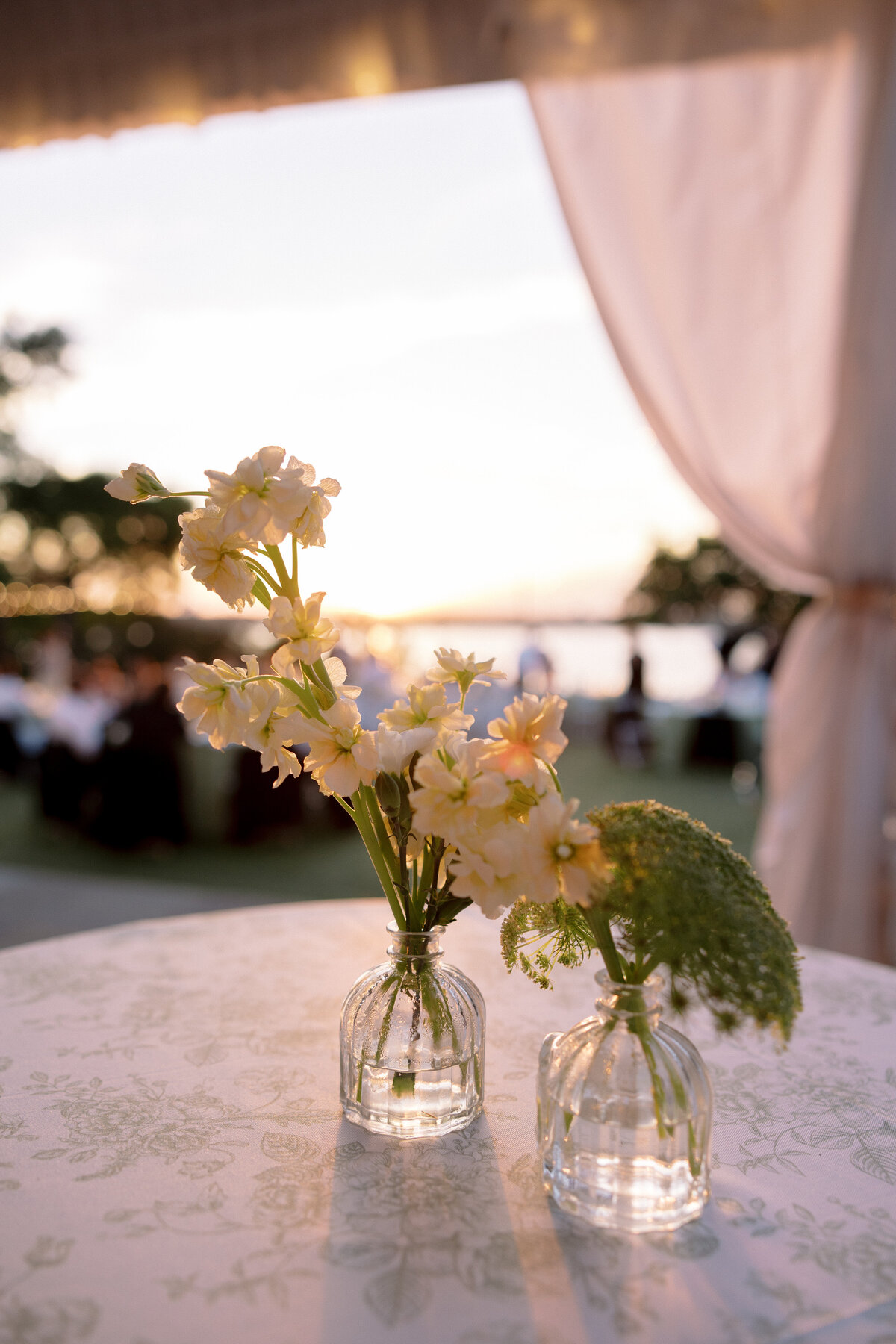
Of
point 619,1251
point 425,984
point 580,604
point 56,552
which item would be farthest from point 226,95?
point 56,552

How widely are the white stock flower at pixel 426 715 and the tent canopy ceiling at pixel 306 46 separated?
2222 mm

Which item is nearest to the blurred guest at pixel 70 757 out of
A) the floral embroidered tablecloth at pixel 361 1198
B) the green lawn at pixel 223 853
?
the green lawn at pixel 223 853

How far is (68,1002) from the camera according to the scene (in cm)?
104

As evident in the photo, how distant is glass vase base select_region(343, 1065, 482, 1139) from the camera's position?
0.76 metres

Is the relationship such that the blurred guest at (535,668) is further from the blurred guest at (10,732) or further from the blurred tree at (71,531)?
the blurred tree at (71,531)

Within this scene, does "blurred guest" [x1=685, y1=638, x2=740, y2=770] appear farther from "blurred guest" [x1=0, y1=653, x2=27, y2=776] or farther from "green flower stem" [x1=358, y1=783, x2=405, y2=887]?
"green flower stem" [x1=358, y1=783, x2=405, y2=887]

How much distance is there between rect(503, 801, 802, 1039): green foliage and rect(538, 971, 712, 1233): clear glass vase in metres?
0.04

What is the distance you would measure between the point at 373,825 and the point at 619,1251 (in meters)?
0.34

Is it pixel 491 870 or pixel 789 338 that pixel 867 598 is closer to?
pixel 789 338

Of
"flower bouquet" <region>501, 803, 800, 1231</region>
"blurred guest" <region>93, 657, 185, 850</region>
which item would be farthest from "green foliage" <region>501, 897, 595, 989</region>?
"blurred guest" <region>93, 657, 185, 850</region>

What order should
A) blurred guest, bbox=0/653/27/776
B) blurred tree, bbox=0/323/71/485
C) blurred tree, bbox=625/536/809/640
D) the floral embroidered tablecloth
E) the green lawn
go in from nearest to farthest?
the floral embroidered tablecloth, the green lawn, blurred guest, bbox=0/653/27/776, blurred tree, bbox=625/536/809/640, blurred tree, bbox=0/323/71/485

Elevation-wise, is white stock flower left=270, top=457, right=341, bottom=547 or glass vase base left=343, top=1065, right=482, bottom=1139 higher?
white stock flower left=270, top=457, right=341, bottom=547

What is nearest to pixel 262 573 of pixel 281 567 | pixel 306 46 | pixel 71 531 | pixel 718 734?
pixel 281 567

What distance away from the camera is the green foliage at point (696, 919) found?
0.60 metres
